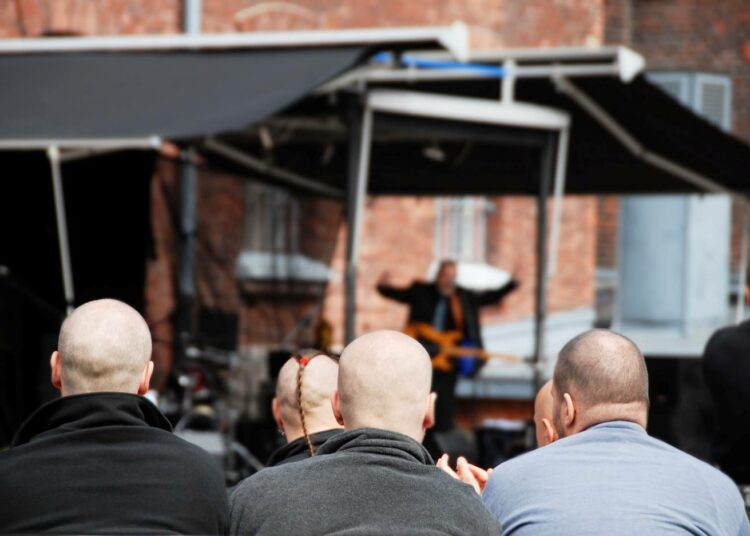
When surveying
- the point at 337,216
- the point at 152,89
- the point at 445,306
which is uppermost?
the point at 152,89

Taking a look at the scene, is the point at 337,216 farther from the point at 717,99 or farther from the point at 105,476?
the point at 105,476

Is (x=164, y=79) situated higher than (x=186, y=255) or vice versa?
(x=164, y=79)

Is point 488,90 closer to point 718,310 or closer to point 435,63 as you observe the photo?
point 435,63

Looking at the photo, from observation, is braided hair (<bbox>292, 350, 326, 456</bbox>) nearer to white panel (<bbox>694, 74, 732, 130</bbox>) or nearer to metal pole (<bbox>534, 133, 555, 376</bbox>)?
metal pole (<bbox>534, 133, 555, 376</bbox>)

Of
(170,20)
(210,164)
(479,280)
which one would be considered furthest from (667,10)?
(210,164)

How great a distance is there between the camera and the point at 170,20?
12773 millimetres

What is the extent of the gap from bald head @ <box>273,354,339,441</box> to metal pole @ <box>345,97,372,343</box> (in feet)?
12.6

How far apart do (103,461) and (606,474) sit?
117 cm

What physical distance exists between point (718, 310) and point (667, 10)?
3.79m

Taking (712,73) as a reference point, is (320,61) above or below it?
above

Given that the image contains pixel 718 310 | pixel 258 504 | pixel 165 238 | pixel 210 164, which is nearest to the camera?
pixel 258 504

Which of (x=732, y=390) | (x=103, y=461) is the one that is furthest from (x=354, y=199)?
(x=103, y=461)

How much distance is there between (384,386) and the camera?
3369 millimetres

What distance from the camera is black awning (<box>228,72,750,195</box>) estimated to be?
31.4 ft
